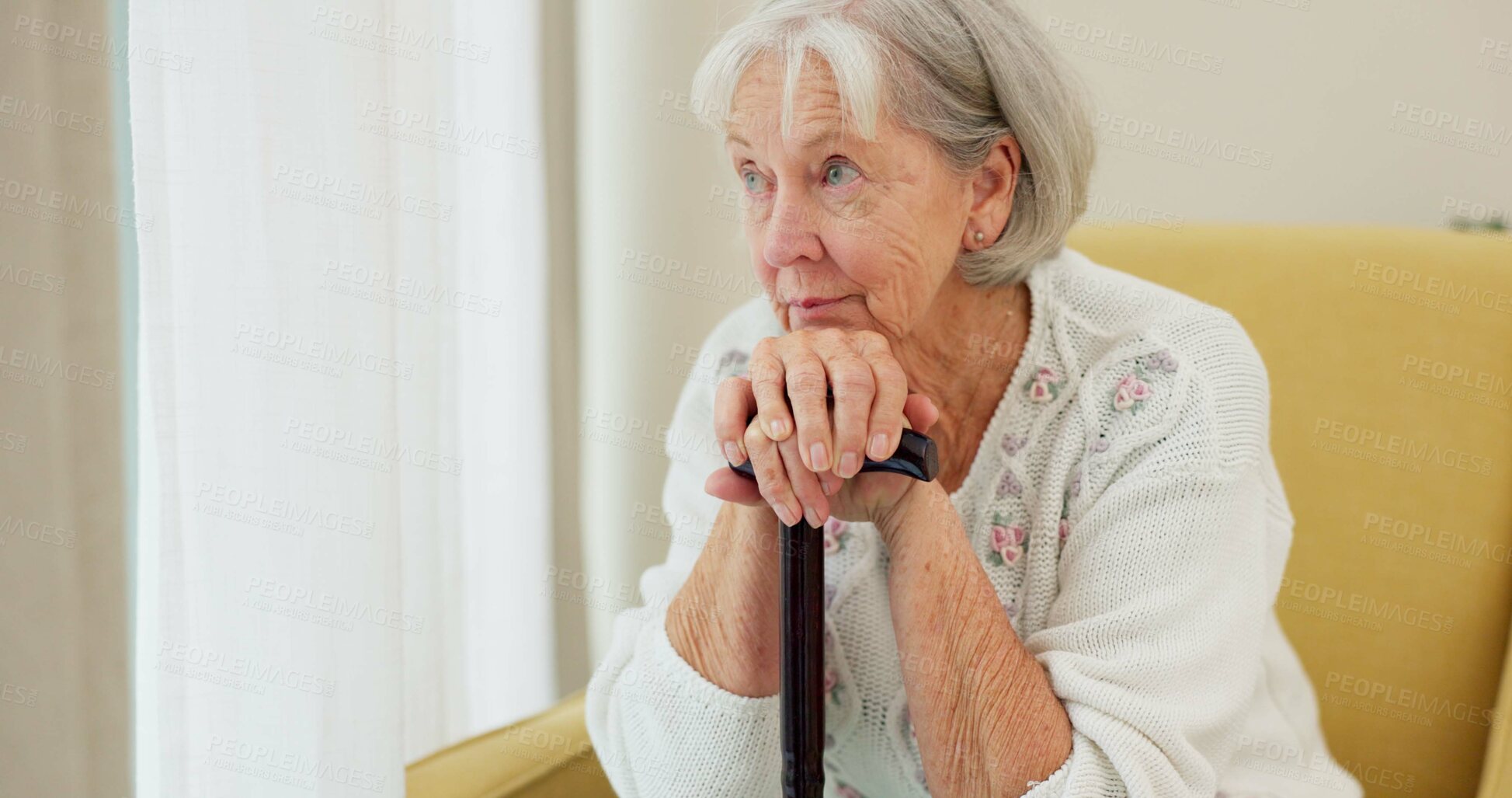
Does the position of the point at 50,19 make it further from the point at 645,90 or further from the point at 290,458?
the point at 645,90

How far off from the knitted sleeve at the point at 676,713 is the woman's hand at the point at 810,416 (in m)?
0.25

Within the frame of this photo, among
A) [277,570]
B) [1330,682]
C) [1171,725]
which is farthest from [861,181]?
[1330,682]

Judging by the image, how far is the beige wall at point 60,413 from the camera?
1.02m

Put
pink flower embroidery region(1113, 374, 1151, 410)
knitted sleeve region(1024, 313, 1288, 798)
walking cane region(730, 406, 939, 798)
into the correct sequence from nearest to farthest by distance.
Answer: walking cane region(730, 406, 939, 798)
knitted sleeve region(1024, 313, 1288, 798)
pink flower embroidery region(1113, 374, 1151, 410)

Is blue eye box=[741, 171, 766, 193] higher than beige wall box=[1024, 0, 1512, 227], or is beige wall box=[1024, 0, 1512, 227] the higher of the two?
beige wall box=[1024, 0, 1512, 227]

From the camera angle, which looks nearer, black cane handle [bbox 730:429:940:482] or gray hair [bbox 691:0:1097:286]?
black cane handle [bbox 730:429:940:482]

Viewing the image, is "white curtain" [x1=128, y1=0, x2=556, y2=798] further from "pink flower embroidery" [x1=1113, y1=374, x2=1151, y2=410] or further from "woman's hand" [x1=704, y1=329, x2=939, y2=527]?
"pink flower embroidery" [x1=1113, y1=374, x2=1151, y2=410]

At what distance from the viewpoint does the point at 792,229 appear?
1.03 metres

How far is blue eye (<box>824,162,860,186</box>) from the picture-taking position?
40.5 inches

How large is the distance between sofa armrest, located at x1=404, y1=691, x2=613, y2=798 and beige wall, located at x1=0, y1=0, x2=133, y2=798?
31 centimetres

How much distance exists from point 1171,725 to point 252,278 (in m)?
Result: 0.98

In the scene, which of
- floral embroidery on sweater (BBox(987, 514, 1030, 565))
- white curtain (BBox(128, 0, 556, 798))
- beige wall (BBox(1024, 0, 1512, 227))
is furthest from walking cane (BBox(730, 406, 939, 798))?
beige wall (BBox(1024, 0, 1512, 227))

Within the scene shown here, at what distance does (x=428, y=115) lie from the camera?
1.60 metres

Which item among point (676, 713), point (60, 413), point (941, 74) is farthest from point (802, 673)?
point (60, 413)
